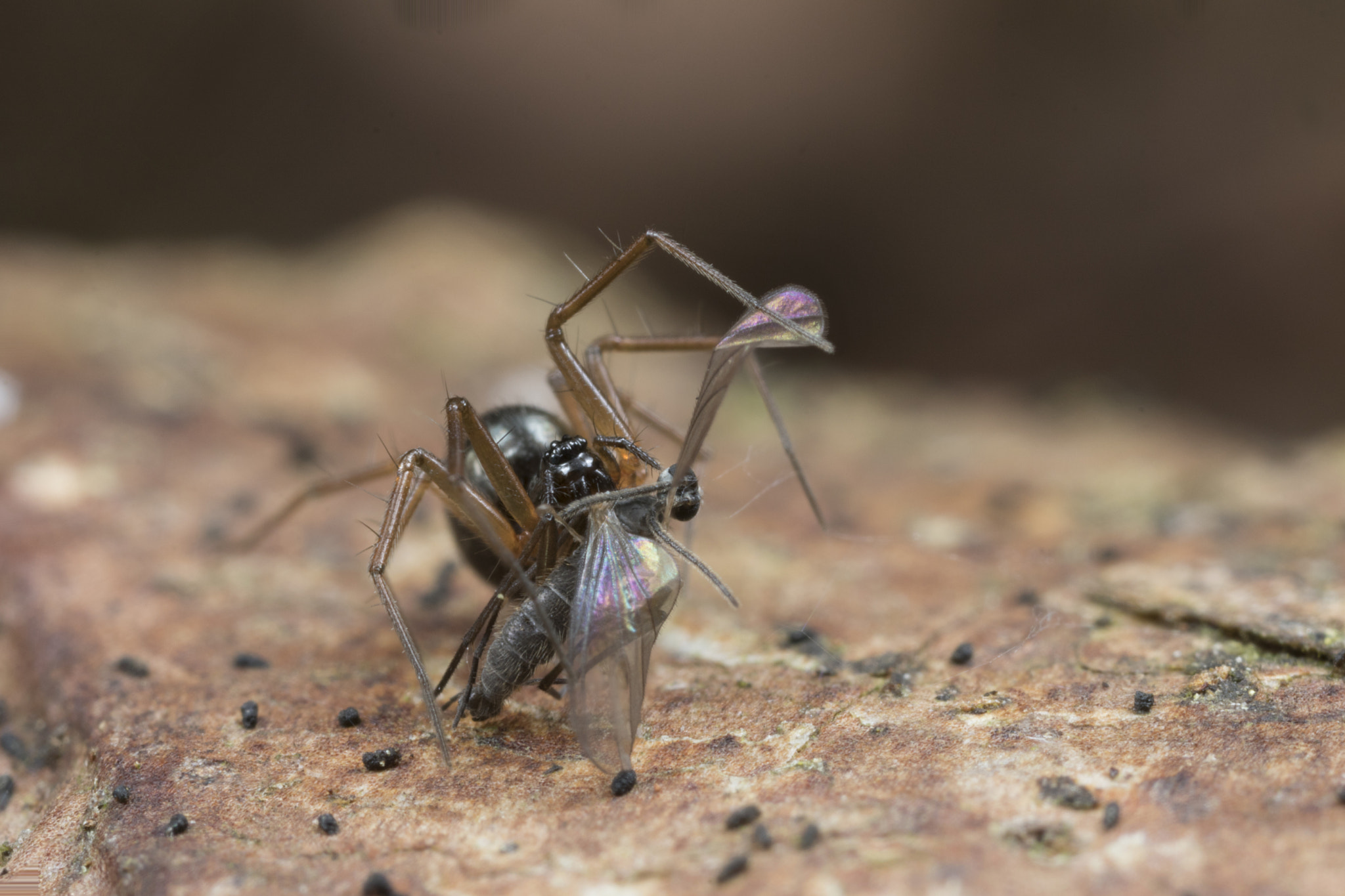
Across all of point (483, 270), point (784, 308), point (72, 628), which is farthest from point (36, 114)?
point (784, 308)

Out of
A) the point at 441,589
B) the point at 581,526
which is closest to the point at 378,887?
the point at 581,526

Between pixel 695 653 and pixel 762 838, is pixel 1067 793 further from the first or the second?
pixel 695 653

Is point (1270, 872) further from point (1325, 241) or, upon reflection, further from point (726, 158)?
point (726, 158)

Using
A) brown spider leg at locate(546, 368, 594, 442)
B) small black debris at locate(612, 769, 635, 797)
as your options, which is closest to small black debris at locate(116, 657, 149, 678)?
brown spider leg at locate(546, 368, 594, 442)

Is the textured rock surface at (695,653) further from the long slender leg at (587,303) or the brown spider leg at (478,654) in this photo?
the long slender leg at (587,303)

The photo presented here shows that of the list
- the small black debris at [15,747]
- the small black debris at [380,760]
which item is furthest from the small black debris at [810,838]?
the small black debris at [15,747]

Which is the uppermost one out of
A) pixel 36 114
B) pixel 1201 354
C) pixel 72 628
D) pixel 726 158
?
pixel 36 114
